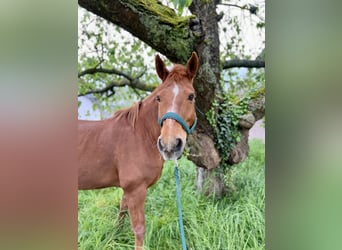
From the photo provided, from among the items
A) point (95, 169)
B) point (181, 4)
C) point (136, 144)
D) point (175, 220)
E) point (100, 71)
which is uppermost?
point (181, 4)

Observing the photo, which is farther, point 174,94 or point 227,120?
point 227,120

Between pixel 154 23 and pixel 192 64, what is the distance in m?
0.26

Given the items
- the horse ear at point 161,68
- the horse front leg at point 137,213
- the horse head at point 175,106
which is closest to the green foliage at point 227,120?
the horse head at point 175,106

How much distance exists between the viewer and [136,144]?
5.52ft

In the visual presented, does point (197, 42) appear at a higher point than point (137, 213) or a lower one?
higher

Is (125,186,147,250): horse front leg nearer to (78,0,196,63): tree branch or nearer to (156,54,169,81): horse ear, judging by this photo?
(156,54,169,81): horse ear

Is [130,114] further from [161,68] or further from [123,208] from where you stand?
[123,208]

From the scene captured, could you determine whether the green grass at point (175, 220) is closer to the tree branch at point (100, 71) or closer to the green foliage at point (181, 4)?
the tree branch at point (100, 71)

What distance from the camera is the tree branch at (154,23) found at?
168 cm

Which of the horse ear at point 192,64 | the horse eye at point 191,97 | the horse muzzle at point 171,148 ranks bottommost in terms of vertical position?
the horse muzzle at point 171,148

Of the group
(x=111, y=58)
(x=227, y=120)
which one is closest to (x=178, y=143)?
(x=227, y=120)
